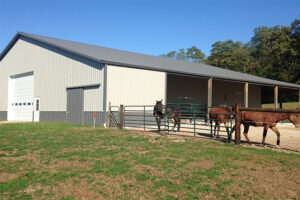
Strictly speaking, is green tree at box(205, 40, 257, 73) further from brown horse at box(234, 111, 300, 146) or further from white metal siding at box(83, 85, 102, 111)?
brown horse at box(234, 111, 300, 146)

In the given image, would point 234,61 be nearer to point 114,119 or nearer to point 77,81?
point 77,81

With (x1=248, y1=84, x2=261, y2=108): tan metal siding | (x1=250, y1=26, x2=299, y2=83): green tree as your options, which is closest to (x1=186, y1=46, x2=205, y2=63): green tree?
(x1=250, y1=26, x2=299, y2=83): green tree

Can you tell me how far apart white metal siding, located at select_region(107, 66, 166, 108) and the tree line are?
3415 cm

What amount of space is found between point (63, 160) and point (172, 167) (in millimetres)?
2669

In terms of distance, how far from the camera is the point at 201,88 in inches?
1120

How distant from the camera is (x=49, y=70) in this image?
20.7 metres

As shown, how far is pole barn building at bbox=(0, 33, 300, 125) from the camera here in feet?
53.7

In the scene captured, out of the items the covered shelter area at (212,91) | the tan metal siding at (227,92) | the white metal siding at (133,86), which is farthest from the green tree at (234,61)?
the white metal siding at (133,86)

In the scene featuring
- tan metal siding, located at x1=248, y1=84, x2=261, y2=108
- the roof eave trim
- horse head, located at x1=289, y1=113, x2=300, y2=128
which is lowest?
horse head, located at x1=289, y1=113, x2=300, y2=128

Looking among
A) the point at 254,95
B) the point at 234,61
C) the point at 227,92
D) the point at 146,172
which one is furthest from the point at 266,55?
the point at 146,172

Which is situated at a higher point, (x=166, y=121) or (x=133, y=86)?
(x=133, y=86)

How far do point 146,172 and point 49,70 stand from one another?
17.0 meters

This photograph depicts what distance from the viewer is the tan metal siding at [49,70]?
17.4 m

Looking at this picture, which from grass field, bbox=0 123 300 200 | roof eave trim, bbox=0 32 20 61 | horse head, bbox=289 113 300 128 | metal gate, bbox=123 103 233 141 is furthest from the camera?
roof eave trim, bbox=0 32 20 61
